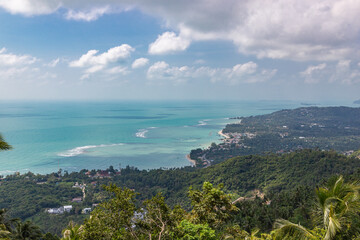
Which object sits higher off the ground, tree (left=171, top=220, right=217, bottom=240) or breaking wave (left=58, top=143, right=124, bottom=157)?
tree (left=171, top=220, right=217, bottom=240)

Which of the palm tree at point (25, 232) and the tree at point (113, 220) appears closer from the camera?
the tree at point (113, 220)

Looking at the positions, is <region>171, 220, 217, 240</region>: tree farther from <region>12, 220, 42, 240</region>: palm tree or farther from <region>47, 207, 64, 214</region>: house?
<region>47, 207, 64, 214</region>: house

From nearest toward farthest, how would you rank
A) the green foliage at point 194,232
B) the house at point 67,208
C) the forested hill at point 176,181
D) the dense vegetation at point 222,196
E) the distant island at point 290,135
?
1. the dense vegetation at point 222,196
2. the green foliage at point 194,232
3. the house at point 67,208
4. the forested hill at point 176,181
5. the distant island at point 290,135

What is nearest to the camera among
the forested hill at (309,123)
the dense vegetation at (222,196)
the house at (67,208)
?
the dense vegetation at (222,196)

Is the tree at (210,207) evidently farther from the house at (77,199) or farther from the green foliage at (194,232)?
the house at (77,199)

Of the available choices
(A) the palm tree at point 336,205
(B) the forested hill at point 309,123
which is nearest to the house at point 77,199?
(A) the palm tree at point 336,205

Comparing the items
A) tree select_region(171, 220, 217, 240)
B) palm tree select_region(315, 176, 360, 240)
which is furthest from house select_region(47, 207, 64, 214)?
palm tree select_region(315, 176, 360, 240)

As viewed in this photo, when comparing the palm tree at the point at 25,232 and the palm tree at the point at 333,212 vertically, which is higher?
the palm tree at the point at 333,212

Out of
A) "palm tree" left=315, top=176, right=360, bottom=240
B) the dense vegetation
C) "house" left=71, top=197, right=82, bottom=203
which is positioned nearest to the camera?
"palm tree" left=315, top=176, right=360, bottom=240

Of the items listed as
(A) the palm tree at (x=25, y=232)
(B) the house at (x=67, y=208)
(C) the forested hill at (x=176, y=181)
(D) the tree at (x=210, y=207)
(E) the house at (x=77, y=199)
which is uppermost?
(D) the tree at (x=210, y=207)

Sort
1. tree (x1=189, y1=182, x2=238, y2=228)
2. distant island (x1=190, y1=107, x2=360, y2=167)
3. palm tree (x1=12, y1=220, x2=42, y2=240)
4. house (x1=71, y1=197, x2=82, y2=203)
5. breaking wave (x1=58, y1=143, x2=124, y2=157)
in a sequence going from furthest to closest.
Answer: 1. distant island (x1=190, y1=107, x2=360, y2=167)
2. breaking wave (x1=58, y1=143, x2=124, y2=157)
3. house (x1=71, y1=197, x2=82, y2=203)
4. palm tree (x1=12, y1=220, x2=42, y2=240)
5. tree (x1=189, y1=182, x2=238, y2=228)
